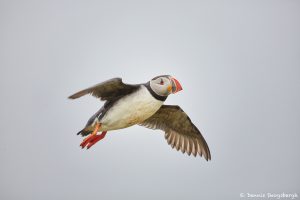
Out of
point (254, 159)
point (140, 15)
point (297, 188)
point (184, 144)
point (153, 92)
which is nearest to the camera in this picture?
point (153, 92)

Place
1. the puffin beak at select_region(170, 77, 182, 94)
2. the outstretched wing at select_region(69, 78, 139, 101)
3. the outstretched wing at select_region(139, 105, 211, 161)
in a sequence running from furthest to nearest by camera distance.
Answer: the outstretched wing at select_region(139, 105, 211, 161), the outstretched wing at select_region(69, 78, 139, 101), the puffin beak at select_region(170, 77, 182, 94)

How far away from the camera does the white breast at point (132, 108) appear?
8.34 m

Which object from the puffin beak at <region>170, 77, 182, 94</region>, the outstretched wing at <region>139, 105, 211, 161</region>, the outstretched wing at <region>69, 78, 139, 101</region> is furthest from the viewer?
the outstretched wing at <region>139, 105, 211, 161</region>

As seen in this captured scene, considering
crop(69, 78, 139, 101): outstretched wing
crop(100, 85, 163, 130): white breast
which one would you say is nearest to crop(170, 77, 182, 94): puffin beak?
crop(100, 85, 163, 130): white breast

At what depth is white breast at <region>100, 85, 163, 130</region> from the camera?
8.34 m

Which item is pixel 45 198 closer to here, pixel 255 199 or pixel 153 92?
pixel 255 199

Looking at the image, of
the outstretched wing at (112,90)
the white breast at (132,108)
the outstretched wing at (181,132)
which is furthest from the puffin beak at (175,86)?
the outstretched wing at (181,132)

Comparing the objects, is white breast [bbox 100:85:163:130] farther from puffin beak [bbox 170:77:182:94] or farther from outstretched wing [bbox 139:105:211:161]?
outstretched wing [bbox 139:105:211:161]

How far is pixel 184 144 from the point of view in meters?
9.95

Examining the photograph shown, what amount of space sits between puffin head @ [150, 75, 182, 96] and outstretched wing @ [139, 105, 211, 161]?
1.46 m

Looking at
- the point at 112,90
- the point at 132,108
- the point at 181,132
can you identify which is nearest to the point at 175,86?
the point at 132,108

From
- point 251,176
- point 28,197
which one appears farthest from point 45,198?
point 251,176

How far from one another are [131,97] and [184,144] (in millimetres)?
1890

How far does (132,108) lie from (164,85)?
548mm
